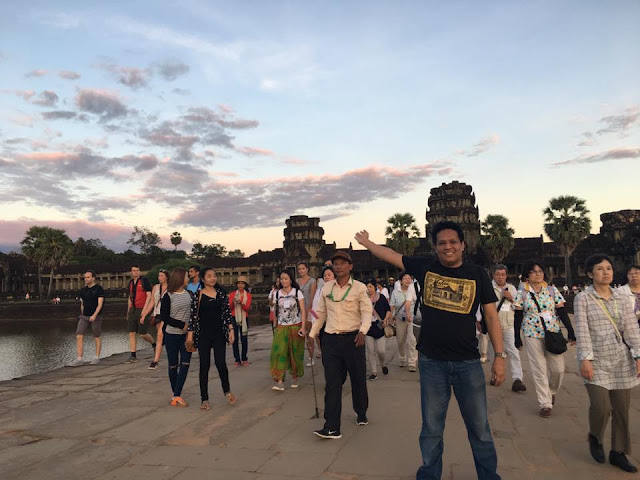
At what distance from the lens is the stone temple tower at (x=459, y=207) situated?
6241 centimetres

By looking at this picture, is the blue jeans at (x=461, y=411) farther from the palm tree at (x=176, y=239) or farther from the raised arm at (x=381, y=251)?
the palm tree at (x=176, y=239)

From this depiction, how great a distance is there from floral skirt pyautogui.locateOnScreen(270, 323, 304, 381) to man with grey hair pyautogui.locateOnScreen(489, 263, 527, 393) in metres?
3.09

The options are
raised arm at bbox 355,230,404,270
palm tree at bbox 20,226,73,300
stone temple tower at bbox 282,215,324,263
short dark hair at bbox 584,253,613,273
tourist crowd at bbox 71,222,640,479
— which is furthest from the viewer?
stone temple tower at bbox 282,215,324,263

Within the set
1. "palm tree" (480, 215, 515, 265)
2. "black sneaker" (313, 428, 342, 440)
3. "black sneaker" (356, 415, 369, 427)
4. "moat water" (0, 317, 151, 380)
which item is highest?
"palm tree" (480, 215, 515, 265)

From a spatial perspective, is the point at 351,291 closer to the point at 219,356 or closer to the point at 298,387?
the point at 219,356

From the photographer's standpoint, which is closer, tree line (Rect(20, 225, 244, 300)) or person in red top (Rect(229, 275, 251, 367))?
person in red top (Rect(229, 275, 251, 367))

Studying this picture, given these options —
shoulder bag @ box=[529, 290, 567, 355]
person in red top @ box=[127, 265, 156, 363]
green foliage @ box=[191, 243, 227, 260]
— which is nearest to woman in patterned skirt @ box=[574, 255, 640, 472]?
shoulder bag @ box=[529, 290, 567, 355]

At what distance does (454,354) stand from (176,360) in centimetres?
449

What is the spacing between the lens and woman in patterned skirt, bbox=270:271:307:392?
7055 millimetres

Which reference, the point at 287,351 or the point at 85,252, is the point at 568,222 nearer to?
the point at 287,351

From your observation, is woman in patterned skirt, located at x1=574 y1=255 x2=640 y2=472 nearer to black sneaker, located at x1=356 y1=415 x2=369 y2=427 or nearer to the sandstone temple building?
black sneaker, located at x1=356 y1=415 x2=369 y2=427

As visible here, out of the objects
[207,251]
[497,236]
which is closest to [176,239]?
[207,251]

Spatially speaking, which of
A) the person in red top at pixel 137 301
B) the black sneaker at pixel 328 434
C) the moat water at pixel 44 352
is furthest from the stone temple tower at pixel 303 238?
the black sneaker at pixel 328 434

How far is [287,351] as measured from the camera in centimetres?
Result: 717
